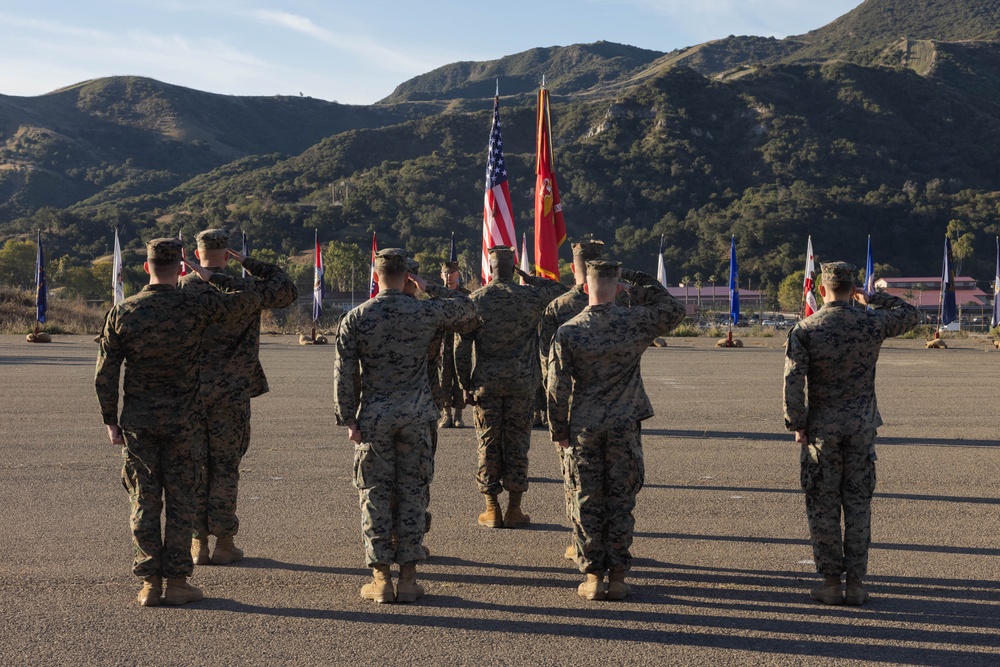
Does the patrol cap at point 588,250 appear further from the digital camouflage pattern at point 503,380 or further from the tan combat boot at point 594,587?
the tan combat boot at point 594,587

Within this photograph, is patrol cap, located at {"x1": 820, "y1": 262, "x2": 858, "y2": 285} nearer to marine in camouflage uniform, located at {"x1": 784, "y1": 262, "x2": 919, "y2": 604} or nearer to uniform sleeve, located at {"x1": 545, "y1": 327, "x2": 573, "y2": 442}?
marine in camouflage uniform, located at {"x1": 784, "y1": 262, "x2": 919, "y2": 604}

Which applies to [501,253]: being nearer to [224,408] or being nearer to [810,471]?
[224,408]

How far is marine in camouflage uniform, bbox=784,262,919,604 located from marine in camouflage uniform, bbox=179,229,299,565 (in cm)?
325

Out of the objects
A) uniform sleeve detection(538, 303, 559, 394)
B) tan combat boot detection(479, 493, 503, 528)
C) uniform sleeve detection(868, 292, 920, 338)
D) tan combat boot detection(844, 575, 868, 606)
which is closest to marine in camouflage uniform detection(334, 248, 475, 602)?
uniform sleeve detection(538, 303, 559, 394)

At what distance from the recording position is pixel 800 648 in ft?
17.9

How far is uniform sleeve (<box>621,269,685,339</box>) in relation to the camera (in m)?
6.29

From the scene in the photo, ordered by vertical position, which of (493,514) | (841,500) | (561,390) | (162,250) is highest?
(162,250)

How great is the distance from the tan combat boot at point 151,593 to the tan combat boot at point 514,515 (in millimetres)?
2846

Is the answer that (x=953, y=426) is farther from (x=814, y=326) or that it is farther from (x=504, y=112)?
(x=504, y=112)

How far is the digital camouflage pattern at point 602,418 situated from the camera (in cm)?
616

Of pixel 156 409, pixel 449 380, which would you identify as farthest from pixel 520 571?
pixel 449 380

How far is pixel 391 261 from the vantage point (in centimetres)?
612

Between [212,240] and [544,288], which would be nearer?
[212,240]

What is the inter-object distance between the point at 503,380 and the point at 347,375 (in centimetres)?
206
